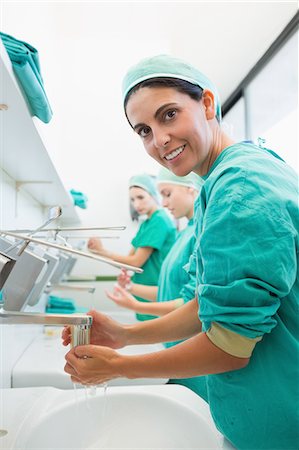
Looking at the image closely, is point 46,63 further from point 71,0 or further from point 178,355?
point 178,355

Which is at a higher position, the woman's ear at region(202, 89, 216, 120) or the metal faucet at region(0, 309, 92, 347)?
the woman's ear at region(202, 89, 216, 120)

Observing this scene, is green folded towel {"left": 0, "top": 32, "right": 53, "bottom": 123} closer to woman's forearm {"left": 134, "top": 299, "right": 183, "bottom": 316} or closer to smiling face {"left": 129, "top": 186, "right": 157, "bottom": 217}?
woman's forearm {"left": 134, "top": 299, "right": 183, "bottom": 316}

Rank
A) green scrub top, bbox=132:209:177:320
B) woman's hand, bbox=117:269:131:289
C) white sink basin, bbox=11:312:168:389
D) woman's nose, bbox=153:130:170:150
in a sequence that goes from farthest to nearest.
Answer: green scrub top, bbox=132:209:177:320
woman's hand, bbox=117:269:131:289
white sink basin, bbox=11:312:168:389
woman's nose, bbox=153:130:170:150

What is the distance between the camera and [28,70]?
1.98ft

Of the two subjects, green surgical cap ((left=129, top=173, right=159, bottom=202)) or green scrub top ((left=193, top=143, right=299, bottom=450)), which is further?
green surgical cap ((left=129, top=173, right=159, bottom=202))

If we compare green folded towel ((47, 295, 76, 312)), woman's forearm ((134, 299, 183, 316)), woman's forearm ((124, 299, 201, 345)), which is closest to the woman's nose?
woman's forearm ((124, 299, 201, 345))

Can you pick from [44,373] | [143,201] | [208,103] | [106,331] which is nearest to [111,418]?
[106,331]

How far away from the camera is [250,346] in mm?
508

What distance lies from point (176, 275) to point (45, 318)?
72 cm

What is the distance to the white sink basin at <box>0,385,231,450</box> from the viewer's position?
0.70 metres

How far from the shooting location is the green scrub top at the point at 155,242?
6.33ft

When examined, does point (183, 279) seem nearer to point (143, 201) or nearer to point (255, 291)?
point (255, 291)

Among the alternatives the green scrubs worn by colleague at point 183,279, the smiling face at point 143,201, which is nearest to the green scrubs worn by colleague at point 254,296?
the green scrubs worn by colleague at point 183,279

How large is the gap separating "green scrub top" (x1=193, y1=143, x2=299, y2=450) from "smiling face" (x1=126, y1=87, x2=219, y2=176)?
15cm
